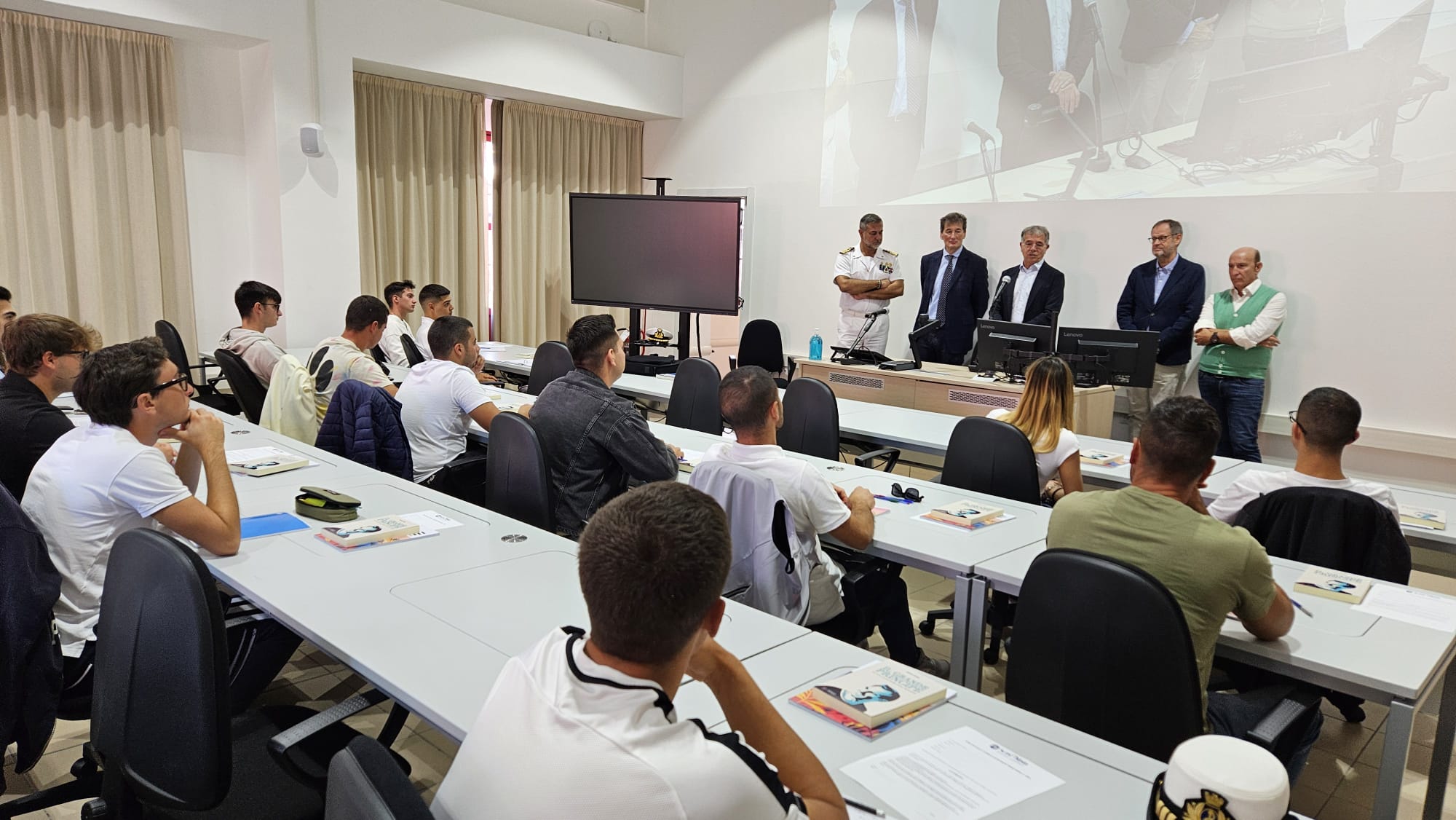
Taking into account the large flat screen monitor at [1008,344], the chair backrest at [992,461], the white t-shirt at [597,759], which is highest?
the large flat screen monitor at [1008,344]

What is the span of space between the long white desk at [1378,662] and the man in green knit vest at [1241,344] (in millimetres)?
3821

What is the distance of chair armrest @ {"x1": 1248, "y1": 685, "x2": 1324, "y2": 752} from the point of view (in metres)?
1.80

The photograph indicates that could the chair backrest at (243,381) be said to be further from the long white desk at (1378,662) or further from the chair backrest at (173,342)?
the long white desk at (1378,662)

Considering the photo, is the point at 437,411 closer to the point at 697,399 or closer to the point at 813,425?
the point at 697,399

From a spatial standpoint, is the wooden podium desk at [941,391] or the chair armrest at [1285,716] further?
the wooden podium desk at [941,391]

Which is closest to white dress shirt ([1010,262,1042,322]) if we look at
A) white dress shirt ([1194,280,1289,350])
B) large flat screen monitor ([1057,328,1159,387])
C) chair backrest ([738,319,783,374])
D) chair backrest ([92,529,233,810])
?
large flat screen monitor ([1057,328,1159,387])

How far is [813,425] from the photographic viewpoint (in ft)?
14.3

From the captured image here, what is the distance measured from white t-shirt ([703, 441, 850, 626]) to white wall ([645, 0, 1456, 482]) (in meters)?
4.65

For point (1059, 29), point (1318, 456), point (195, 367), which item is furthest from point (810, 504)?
point (1059, 29)

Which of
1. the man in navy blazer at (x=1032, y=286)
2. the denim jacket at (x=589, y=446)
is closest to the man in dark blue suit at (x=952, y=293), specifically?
the man in navy blazer at (x=1032, y=286)

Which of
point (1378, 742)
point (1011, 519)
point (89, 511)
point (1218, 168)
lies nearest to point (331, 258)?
point (89, 511)

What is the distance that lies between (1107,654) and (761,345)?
5611mm

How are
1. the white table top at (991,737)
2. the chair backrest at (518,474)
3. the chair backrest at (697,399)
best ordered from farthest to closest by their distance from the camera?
the chair backrest at (697,399)
the chair backrest at (518,474)
the white table top at (991,737)

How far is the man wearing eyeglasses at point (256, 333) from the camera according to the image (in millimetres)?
5051
